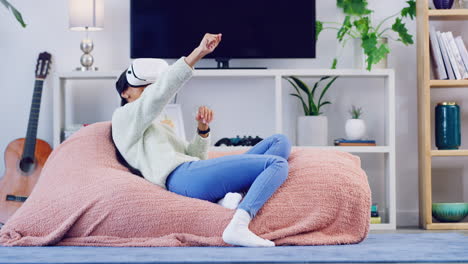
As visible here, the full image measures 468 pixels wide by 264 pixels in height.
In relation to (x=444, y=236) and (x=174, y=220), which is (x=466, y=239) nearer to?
(x=444, y=236)

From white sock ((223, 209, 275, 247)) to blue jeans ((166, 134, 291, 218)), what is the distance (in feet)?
0.12

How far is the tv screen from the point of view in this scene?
437cm

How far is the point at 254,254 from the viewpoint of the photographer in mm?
2197

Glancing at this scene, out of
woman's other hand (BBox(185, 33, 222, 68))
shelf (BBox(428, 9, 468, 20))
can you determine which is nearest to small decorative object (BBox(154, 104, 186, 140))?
shelf (BBox(428, 9, 468, 20))

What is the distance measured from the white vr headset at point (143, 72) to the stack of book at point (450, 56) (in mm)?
1940

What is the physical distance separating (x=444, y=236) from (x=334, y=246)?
59cm

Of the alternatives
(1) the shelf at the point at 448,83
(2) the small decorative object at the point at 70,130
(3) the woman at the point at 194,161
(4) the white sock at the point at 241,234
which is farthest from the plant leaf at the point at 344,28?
(4) the white sock at the point at 241,234

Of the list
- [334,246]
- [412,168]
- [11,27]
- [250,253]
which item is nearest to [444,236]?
[334,246]

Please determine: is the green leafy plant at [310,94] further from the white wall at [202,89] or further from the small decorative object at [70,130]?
the small decorative object at [70,130]

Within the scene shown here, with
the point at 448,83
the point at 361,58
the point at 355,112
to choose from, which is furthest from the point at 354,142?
the point at 448,83

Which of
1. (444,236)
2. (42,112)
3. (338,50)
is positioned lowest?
(444,236)

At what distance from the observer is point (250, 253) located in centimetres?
222

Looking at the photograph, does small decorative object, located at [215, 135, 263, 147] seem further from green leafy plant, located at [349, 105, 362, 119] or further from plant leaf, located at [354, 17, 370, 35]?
plant leaf, located at [354, 17, 370, 35]

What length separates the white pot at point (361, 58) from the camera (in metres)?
4.29
